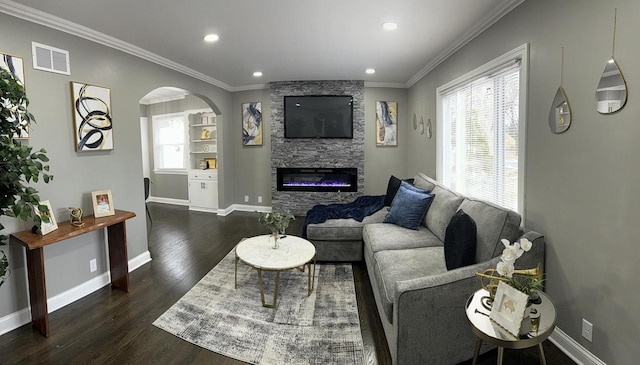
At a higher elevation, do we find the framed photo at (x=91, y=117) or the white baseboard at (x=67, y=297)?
the framed photo at (x=91, y=117)

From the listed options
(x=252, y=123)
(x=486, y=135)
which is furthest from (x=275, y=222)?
(x=252, y=123)

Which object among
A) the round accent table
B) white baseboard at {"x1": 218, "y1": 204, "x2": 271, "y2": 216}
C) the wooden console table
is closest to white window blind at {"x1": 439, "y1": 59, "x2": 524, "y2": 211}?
the round accent table

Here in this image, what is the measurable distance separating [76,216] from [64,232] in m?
0.24

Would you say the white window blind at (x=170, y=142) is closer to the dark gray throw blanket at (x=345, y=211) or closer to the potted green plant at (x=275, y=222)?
the dark gray throw blanket at (x=345, y=211)

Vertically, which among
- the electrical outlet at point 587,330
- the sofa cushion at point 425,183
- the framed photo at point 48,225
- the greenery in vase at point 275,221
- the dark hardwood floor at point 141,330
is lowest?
the dark hardwood floor at point 141,330

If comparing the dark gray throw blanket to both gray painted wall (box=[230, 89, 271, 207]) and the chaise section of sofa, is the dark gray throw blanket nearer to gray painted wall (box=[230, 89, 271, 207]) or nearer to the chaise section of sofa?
the chaise section of sofa

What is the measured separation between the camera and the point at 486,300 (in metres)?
1.60

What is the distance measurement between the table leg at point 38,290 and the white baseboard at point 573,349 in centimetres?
373

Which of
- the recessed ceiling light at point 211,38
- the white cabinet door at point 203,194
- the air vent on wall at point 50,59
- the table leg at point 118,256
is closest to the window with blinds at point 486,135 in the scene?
the recessed ceiling light at point 211,38

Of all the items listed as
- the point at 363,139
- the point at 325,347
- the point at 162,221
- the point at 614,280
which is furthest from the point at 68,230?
the point at 363,139

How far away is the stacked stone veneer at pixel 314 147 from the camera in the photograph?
18.1 feet

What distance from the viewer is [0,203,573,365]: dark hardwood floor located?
79.5 inches

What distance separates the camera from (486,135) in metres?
3.17

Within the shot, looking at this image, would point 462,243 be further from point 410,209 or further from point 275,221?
point 275,221
